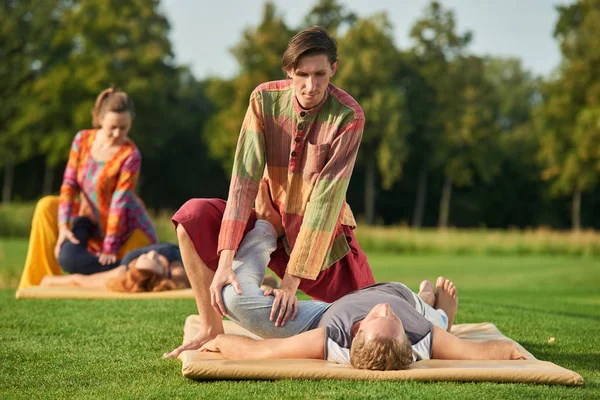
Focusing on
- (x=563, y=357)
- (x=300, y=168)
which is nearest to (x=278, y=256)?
(x=300, y=168)

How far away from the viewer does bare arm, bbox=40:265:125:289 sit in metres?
7.73

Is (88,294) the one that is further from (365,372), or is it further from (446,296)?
(365,372)

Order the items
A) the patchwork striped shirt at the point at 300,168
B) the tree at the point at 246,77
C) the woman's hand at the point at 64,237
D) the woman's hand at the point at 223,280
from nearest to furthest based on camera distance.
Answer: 1. the woman's hand at the point at 223,280
2. the patchwork striped shirt at the point at 300,168
3. the woman's hand at the point at 64,237
4. the tree at the point at 246,77

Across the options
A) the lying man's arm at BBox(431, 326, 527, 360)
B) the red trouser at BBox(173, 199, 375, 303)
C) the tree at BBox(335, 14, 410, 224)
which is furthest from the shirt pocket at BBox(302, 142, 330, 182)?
the tree at BBox(335, 14, 410, 224)

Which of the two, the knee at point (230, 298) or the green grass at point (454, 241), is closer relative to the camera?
the knee at point (230, 298)

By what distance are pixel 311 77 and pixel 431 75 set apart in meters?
34.9

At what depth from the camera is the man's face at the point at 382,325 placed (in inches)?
155

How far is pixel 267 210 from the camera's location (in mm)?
4680

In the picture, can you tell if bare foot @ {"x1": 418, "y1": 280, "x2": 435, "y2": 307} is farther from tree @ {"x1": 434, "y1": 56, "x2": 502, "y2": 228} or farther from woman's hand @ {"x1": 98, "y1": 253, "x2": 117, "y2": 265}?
tree @ {"x1": 434, "y1": 56, "x2": 502, "y2": 228}

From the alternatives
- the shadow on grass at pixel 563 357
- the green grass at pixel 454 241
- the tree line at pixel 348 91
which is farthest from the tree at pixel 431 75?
the shadow on grass at pixel 563 357

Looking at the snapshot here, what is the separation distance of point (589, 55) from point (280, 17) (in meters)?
13.1

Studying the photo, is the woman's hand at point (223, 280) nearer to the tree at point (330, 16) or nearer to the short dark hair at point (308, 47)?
the short dark hair at point (308, 47)

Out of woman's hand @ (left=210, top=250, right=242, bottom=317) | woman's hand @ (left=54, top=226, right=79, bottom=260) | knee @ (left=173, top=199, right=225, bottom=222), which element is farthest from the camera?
woman's hand @ (left=54, top=226, right=79, bottom=260)

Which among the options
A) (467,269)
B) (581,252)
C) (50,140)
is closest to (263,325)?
(467,269)
